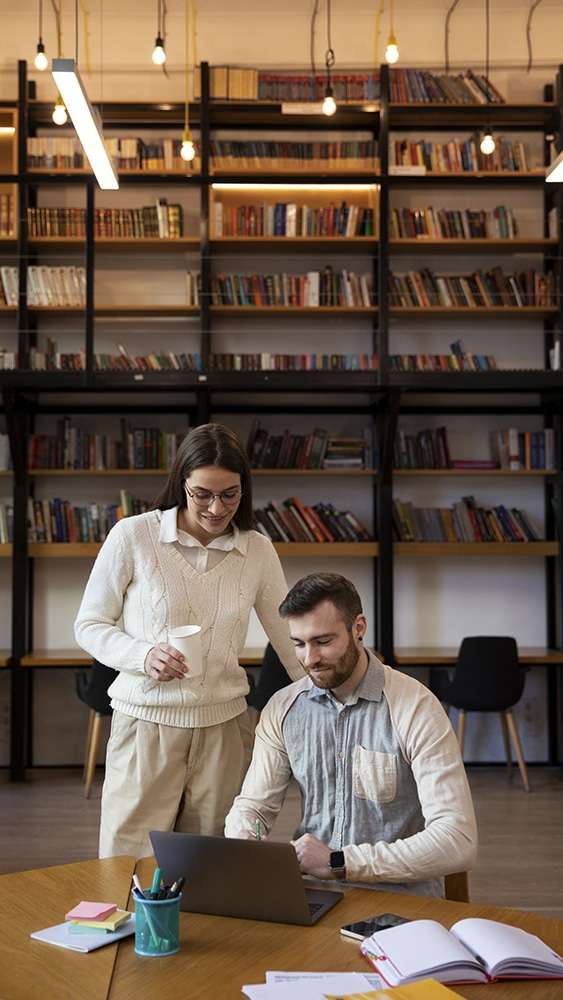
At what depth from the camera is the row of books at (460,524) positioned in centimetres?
670

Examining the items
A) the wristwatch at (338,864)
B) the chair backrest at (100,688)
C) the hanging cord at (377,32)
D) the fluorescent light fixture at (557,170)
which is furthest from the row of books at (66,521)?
the wristwatch at (338,864)

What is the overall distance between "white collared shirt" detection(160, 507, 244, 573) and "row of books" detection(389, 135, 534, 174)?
4.49 m

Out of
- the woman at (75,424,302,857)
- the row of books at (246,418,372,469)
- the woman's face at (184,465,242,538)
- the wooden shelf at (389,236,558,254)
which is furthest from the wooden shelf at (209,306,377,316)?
Answer: the woman's face at (184,465,242,538)

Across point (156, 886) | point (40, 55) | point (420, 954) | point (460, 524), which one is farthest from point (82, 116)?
point (460, 524)

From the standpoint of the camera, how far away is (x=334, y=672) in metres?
2.10

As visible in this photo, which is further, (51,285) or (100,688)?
(51,285)

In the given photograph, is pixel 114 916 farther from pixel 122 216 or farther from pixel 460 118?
pixel 460 118

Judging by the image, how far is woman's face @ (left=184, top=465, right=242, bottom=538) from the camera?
7.91ft

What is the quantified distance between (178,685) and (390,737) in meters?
0.53

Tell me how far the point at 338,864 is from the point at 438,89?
5.66 m

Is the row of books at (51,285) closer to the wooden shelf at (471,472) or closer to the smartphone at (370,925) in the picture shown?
the wooden shelf at (471,472)

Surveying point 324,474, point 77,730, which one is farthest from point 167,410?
point 77,730

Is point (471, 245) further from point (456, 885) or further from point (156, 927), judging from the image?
point (156, 927)

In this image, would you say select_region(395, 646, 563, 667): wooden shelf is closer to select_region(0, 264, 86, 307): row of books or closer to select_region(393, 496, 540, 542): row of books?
select_region(393, 496, 540, 542): row of books
